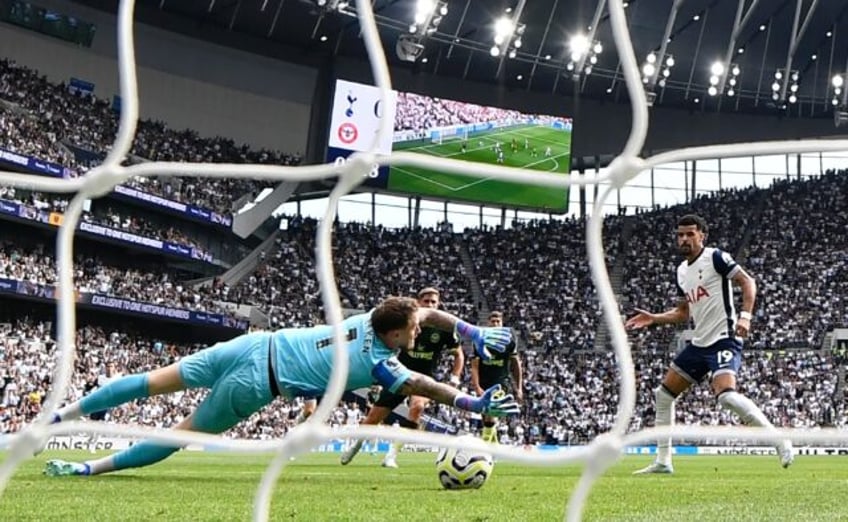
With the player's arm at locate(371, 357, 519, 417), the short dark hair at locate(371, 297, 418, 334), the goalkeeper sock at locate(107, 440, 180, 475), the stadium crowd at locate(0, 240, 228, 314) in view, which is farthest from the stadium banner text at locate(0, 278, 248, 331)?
the short dark hair at locate(371, 297, 418, 334)

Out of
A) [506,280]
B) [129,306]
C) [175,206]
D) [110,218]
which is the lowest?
Result: [129,306]

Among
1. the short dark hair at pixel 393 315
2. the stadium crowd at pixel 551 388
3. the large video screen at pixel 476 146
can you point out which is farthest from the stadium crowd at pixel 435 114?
the short dark hair at pixel 393 315

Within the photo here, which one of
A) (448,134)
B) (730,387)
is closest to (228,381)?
(730,387)

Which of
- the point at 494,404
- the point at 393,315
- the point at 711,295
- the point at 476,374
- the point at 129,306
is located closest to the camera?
the point at 494,404

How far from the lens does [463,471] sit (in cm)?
604

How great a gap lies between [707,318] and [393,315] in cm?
315

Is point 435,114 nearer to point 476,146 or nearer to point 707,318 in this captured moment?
point 476,146

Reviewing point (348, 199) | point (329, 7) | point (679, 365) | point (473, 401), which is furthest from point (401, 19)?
point (473, 401)

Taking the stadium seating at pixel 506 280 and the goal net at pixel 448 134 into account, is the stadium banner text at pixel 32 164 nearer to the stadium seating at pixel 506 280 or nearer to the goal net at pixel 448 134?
the stadium seating at pixel 506 280

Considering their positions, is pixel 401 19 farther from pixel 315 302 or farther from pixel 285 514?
pixel 285 514

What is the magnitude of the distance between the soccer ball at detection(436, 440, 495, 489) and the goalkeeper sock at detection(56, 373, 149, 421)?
1986 mm

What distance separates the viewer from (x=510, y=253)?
122ft

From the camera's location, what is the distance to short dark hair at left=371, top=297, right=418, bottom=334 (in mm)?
4770

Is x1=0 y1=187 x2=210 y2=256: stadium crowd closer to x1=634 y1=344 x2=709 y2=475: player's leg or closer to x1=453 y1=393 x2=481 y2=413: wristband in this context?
x1=634 y1=344 x2=709 y2=475: player's leg
